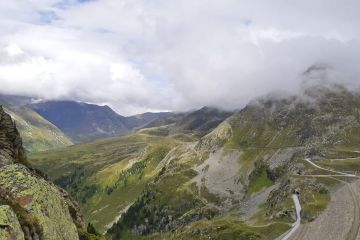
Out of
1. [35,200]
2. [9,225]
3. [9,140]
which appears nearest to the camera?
[9,225]

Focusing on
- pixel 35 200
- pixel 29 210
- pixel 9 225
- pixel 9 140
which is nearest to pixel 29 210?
pixel 29 210

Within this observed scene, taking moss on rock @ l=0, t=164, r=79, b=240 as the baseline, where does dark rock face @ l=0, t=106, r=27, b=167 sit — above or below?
above

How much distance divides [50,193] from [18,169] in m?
3.72

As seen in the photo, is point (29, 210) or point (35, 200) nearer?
point (29, 210)

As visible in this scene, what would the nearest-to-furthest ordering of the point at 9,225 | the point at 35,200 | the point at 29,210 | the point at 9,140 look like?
the point at 9,225
the point at 29,210
the point at 35,200
the point at 9,140

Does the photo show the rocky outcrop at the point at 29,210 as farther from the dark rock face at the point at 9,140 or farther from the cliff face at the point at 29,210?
the dark rock face at the point at 9,140

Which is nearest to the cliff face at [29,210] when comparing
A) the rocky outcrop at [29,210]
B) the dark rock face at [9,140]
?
the rocky outcrop at [29,210]

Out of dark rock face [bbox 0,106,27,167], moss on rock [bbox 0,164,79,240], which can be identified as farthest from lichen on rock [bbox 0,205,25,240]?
dark rock face [bbox 0,106,27,167]

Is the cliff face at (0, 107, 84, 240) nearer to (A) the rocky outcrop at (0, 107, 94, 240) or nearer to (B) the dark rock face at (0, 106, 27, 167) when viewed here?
(A) the rocky outcrop at (0, 107, 94, 240)

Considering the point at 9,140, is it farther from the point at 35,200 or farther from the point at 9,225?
the point at 9,225

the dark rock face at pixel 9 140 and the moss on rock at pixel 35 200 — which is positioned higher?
the dark rock face at pixel 9 140

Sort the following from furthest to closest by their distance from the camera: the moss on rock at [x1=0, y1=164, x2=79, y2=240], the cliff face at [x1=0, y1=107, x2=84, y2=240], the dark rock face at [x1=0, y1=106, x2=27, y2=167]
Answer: the dark rock face at [x1=0, y1=106, x2=27, y2=167] → the moss on rock at [x1=0, y1=164, x2=79, y2=240] → the cliff face at [x1=0, y1=107, x2=84, y2=240]

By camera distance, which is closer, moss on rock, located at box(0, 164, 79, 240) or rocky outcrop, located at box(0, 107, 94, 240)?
rocky outcrop, located at box(0, 107, 94, 240)

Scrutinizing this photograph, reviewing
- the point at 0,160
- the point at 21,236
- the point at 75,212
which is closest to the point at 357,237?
the point at 75,212
